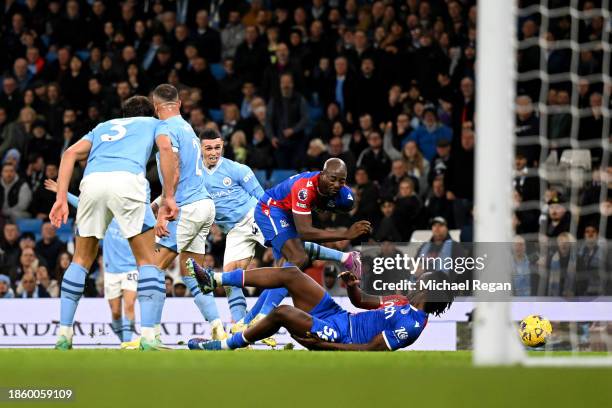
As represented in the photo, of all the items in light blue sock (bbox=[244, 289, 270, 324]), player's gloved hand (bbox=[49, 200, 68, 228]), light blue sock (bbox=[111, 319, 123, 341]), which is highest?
player's gloved hand (bbox=[49, 200, 68, 228])

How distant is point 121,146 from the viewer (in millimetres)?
9281

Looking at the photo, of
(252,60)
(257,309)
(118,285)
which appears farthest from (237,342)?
(252,60)

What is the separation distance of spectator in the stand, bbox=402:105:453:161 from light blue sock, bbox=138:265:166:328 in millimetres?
8699

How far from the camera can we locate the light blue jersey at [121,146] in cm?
926

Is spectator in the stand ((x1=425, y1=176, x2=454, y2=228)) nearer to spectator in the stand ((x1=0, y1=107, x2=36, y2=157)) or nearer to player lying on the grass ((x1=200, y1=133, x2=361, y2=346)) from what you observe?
player lying on the grass ((x1=200, y1=133, x2=361, y2=346))

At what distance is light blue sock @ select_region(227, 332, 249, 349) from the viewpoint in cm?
872

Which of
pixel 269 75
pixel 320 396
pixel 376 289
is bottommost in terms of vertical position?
pixel 376 289

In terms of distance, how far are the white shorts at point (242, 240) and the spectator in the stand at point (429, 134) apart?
5.82 metres

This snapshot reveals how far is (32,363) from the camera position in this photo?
7004 millimetres

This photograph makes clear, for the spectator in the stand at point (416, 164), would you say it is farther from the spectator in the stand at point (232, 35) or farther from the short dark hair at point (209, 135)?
the short dark hair at point (209, 135)

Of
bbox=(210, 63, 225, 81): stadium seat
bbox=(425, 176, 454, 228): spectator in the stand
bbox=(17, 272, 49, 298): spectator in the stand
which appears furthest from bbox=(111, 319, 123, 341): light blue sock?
bbox=(210, 63, 225, 81): stadium seat

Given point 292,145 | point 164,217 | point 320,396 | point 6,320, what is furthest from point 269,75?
point 320,396

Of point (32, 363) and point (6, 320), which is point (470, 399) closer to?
point (32, 363)

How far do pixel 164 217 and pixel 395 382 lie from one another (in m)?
5.00
